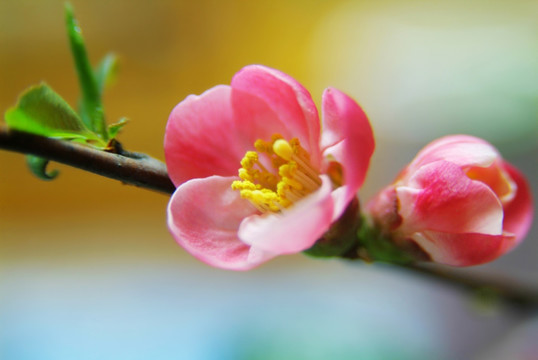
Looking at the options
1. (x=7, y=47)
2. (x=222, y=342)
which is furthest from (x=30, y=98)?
(x=7, y=47)

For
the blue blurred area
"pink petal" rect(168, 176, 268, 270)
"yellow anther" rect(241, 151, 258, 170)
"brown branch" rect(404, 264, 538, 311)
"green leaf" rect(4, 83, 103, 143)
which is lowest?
the blue blurred area

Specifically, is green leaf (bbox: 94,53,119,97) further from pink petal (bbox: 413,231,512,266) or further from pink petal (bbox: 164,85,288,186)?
pink petal (bbox: 413,231,512,266)

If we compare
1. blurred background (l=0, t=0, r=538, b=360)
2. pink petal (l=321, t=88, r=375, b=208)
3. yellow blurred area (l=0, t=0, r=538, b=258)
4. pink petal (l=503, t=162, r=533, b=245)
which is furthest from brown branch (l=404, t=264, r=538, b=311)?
yellow blurred area (l=0, t=0, r=538, b=258)

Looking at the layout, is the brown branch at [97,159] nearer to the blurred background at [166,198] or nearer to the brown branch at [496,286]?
the brown branch at [496,286]

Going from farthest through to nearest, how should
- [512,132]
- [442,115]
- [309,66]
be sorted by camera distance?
[309,66] → [442,115] → [512,132]

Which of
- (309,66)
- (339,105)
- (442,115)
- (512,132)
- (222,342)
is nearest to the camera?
(339,105)

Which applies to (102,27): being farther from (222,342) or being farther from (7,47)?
(222,342)
